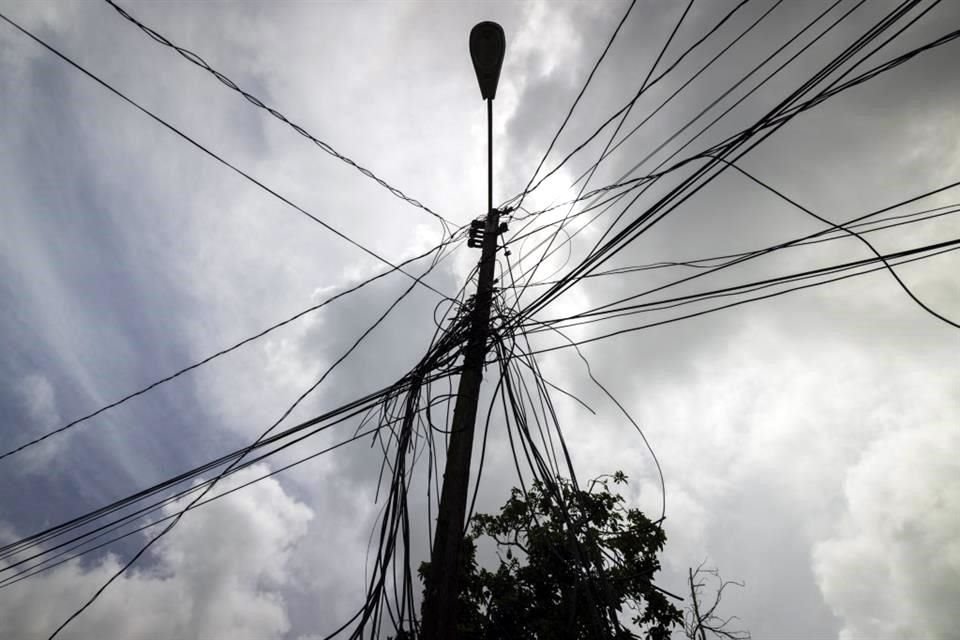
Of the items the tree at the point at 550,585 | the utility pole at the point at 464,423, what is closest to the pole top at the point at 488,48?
the utility pole at the point at 464,423

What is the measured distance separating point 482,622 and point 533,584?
3.19 ft

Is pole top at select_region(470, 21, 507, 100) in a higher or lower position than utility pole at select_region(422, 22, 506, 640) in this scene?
higher

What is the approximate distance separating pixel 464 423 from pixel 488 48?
2.72 meters

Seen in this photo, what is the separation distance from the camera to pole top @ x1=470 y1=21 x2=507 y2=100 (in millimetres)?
3203

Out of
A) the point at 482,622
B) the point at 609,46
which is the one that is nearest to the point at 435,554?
the point at 609,46

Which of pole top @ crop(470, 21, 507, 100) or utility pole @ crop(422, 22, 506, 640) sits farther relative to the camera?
pole top @ crop(470, 21, 507, 100)

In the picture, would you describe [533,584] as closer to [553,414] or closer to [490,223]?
[553,414]

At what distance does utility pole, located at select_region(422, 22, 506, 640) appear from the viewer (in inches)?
85.4

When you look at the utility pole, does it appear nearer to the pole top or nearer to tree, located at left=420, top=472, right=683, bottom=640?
the pole top

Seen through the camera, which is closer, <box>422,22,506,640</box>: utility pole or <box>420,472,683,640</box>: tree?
<box>422,22,506,640</box>: utility pole

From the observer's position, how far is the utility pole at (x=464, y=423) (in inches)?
85.4

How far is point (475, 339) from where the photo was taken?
3117mm

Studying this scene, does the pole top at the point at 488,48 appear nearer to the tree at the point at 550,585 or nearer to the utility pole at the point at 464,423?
the utility pole at the point at 464,423

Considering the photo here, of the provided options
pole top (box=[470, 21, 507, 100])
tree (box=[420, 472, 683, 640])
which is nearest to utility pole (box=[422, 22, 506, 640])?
pole top (box=[470, 21, 507, 100])
